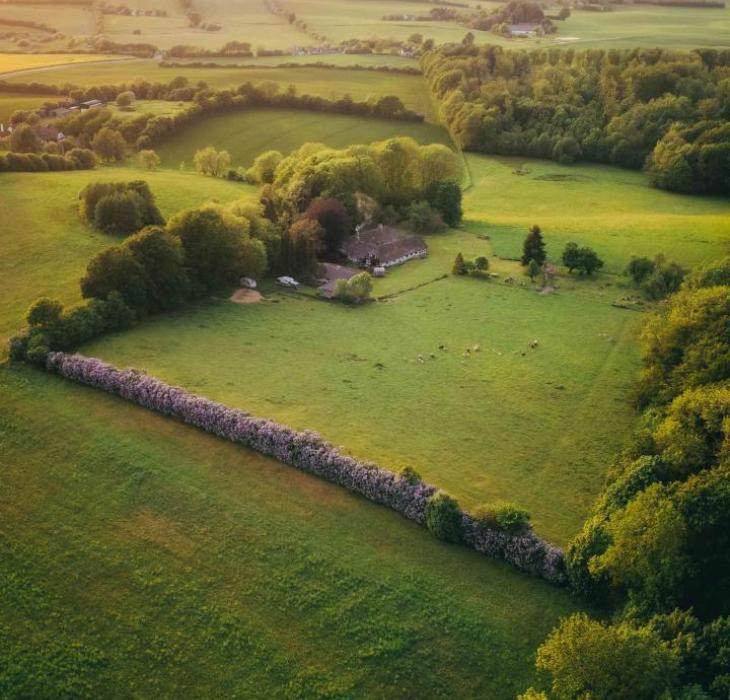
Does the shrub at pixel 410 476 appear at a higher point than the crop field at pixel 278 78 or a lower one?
lower

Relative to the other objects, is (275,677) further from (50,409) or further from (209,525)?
(50,409)

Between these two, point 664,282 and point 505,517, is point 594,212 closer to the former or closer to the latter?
point 664,282

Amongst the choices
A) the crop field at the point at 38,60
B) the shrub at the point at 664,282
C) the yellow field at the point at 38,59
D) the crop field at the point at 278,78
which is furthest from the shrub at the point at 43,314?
the yellow field at the point at 38,59

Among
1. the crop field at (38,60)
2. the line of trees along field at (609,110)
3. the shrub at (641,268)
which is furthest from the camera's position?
the crop field at (38,60)

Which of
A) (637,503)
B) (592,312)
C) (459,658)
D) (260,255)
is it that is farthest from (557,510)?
(260,255)

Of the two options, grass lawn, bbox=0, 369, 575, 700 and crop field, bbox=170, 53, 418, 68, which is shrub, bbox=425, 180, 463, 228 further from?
crop field, bbox=170, 53, 418, 68

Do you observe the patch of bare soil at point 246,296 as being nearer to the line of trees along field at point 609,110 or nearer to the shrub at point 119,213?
the shrub at point 119,213
